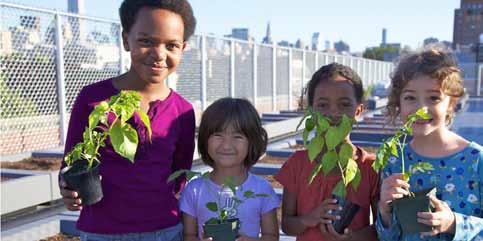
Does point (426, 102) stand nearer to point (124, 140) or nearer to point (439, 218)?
point (439, 218)

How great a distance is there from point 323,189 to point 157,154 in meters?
0.69

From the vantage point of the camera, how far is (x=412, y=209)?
1.53 meters

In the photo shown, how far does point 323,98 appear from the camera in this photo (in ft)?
6.61

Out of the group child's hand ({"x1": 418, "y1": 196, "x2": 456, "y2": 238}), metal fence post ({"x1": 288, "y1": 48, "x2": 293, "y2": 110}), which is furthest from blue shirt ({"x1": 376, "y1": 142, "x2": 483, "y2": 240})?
metal fence post ({"x1": 288, "y1": 48, "x2": 293, "y2": 110})

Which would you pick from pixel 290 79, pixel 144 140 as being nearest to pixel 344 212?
pixel 144 140

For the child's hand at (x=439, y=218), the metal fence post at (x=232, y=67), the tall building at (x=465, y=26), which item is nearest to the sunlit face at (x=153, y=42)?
the child's hand at (x=439, y=218)

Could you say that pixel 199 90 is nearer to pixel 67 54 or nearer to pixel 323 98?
pixel 67 54

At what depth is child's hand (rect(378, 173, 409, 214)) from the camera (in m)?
1.58

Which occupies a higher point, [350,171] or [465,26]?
[465,26]

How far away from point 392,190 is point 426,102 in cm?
44

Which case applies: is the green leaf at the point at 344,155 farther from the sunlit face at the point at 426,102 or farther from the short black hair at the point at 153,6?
the short black hair at the point at 153,6

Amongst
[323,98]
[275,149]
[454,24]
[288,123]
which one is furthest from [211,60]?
[454,24]

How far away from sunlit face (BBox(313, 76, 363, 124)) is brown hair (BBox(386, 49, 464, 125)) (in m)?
0.18

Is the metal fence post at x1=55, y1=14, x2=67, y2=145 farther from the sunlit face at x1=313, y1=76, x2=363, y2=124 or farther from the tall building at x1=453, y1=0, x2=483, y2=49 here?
the tall building at x1=453, y1=0, x2=483, y2=49
